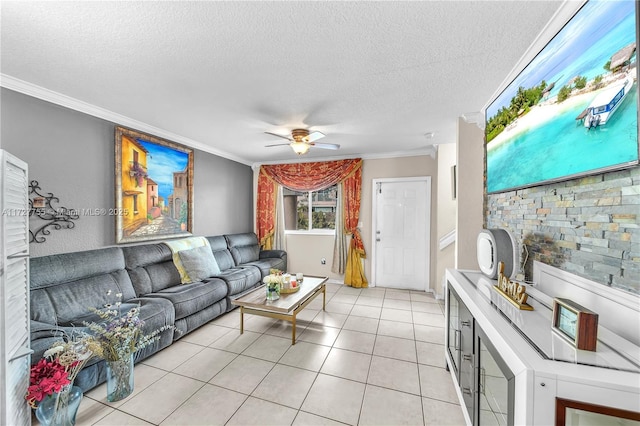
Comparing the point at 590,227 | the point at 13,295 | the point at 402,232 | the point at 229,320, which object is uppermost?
the point at 590,227

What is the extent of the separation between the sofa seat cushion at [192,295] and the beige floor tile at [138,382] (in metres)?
0.48

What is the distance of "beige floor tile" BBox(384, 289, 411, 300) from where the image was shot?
3809mm

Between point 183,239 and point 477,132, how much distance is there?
3873 millimetres

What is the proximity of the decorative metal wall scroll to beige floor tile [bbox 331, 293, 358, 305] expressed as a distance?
324 cm

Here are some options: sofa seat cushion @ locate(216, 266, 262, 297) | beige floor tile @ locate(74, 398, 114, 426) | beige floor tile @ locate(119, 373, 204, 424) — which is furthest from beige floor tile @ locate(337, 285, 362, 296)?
beige floor tile @ locate(74, 398, 114, 426)

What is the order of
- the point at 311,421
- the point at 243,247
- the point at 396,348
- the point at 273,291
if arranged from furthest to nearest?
1. the point at 243,247
2. the point at 273,291
3. the point at 396,348
4. the point at 311,421

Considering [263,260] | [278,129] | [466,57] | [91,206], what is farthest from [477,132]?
[91,206]

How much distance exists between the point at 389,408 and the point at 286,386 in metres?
0.77

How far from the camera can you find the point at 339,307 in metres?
3.40

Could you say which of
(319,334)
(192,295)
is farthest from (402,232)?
(192,295)

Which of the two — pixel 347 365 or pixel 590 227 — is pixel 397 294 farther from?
pixel 590 227

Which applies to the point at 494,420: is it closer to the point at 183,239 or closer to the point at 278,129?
the point at 278,129

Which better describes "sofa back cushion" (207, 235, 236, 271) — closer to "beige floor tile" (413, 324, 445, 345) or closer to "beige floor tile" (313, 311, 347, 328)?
"beige floor tile" (313, 311, 347, 328)

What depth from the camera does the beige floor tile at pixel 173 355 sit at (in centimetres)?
212
